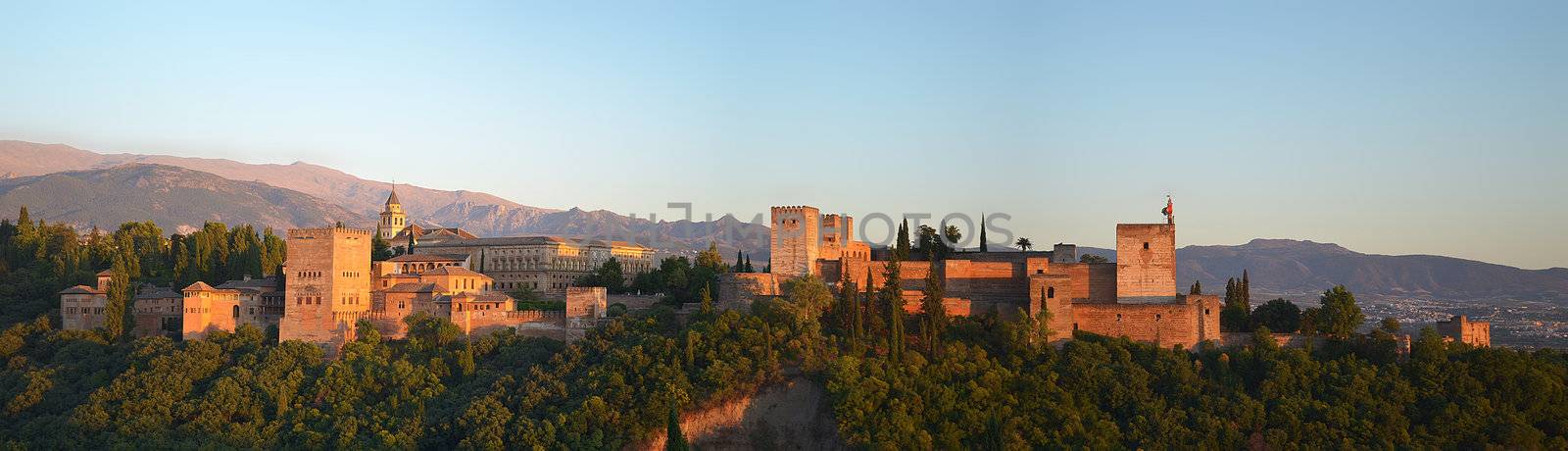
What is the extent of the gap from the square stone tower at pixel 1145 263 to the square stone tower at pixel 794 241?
1148cm

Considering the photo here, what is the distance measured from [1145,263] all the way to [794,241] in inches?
514

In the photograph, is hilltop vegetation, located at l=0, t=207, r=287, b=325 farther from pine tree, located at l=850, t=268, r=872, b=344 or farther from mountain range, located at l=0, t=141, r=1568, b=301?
mountain range, located at l=0, t=141, r=1568, b=301

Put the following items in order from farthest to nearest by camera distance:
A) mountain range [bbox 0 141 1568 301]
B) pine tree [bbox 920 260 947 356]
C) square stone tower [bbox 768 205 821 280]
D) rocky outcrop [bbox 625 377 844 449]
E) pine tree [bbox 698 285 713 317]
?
mountain range [bbox 0 141 1568 301]
square stone tower [bbox 768 205 821 280]
pine tree [bbox 698 285 713 317]
pine tree [bbox 920 260 947 356]
rocky outcrop [bbox 625 377 844 449]

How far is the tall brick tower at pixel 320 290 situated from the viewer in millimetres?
50438

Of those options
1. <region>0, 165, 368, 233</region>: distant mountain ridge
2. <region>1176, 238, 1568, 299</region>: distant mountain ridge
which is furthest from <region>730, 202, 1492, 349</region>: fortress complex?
<region>0, 165, 368, 233</region>: distant mountain ridge

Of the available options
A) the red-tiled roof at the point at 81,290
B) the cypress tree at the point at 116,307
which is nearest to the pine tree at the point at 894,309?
the cypress tree at the point at 116,307

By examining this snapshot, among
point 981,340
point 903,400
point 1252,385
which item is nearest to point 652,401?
point 903,400

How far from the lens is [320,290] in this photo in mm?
50594

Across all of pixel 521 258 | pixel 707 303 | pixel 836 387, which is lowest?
pixel 836 387

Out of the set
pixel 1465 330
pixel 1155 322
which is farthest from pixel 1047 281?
pixel 1465 330

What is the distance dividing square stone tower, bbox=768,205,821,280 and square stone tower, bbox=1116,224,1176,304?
37.7 feet

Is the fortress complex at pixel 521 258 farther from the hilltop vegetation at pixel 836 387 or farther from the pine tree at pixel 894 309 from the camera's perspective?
the pine tree at pixel 894 309

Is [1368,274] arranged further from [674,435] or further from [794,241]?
[674,435]

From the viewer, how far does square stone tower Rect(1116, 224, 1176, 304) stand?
4800 cm
